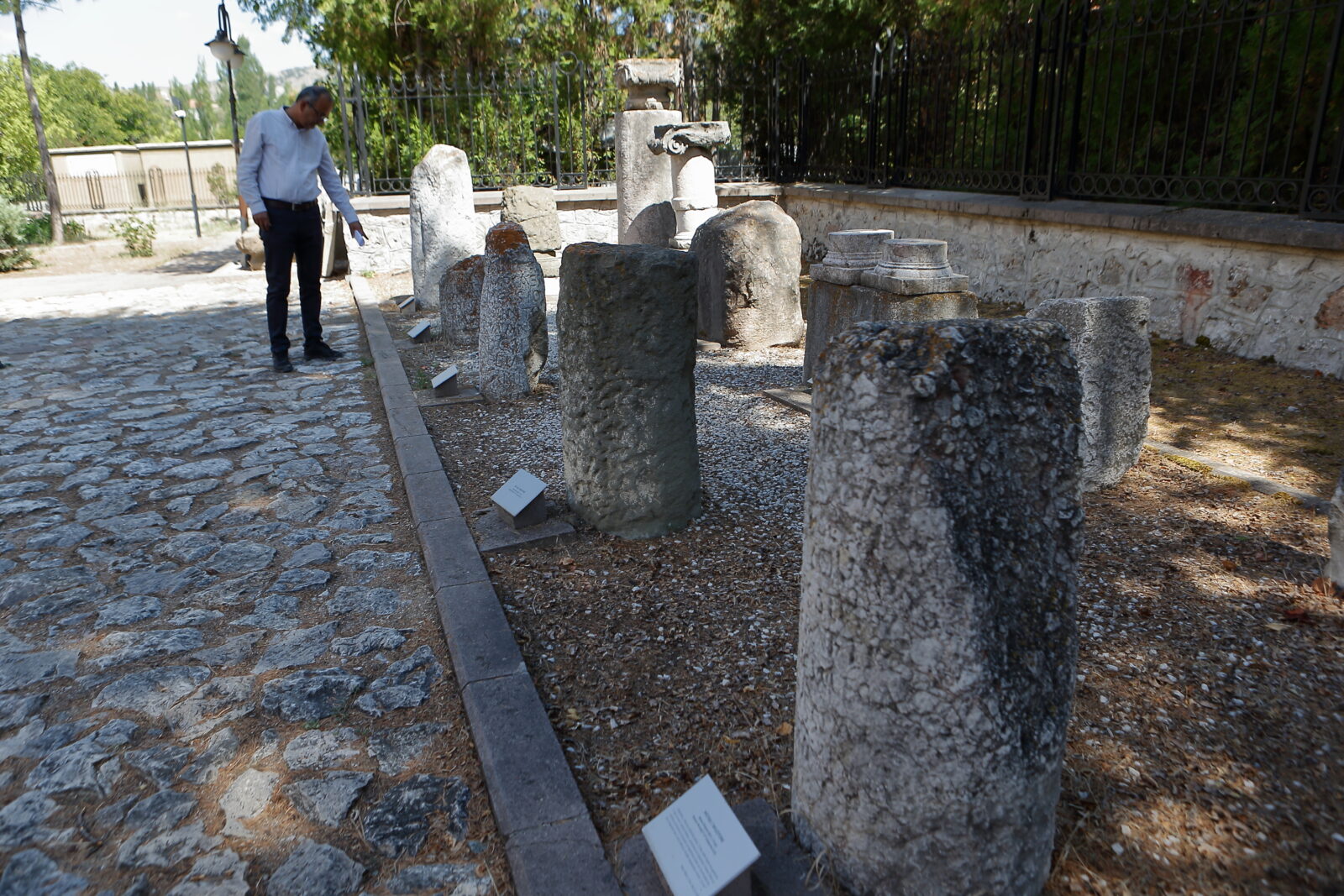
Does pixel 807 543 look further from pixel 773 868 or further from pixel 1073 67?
pixel 1073 67

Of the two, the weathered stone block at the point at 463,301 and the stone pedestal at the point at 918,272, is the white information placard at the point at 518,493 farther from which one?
the weathered stone block at the point at 463,301

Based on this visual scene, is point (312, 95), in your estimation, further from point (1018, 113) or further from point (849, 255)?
point (1018, 113)

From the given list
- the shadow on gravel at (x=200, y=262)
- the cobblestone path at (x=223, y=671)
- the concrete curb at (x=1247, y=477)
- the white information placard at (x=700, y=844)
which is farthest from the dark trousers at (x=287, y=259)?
Answer: the shadow on gravel at (x=200, y=262)

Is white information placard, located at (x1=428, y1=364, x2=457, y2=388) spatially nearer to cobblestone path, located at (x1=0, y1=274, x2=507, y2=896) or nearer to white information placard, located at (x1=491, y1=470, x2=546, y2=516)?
cobblestone path, located at (x1=0, y1=274, x2=507, y2=896)

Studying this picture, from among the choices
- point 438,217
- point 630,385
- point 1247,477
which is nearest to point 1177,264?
point 1247,477

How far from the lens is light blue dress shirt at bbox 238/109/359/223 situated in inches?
246

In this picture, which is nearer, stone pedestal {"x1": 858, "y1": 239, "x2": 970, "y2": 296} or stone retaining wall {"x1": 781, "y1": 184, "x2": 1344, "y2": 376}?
stone pedestal {"x1": 858, "y1": 239, "x2": 970, "y2": 296}

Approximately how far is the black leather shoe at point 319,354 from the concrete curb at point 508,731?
3.62m

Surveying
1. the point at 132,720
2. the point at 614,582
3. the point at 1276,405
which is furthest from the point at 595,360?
the point at 1276,405

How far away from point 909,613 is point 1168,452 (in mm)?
3581

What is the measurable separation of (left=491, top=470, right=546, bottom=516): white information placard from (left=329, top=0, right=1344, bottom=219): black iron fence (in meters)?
5.29

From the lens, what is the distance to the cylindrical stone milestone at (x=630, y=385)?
3.65 metres

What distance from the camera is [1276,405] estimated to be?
17.6ft

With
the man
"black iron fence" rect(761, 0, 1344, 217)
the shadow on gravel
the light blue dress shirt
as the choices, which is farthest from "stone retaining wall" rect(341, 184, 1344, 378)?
the shadow on gravel
